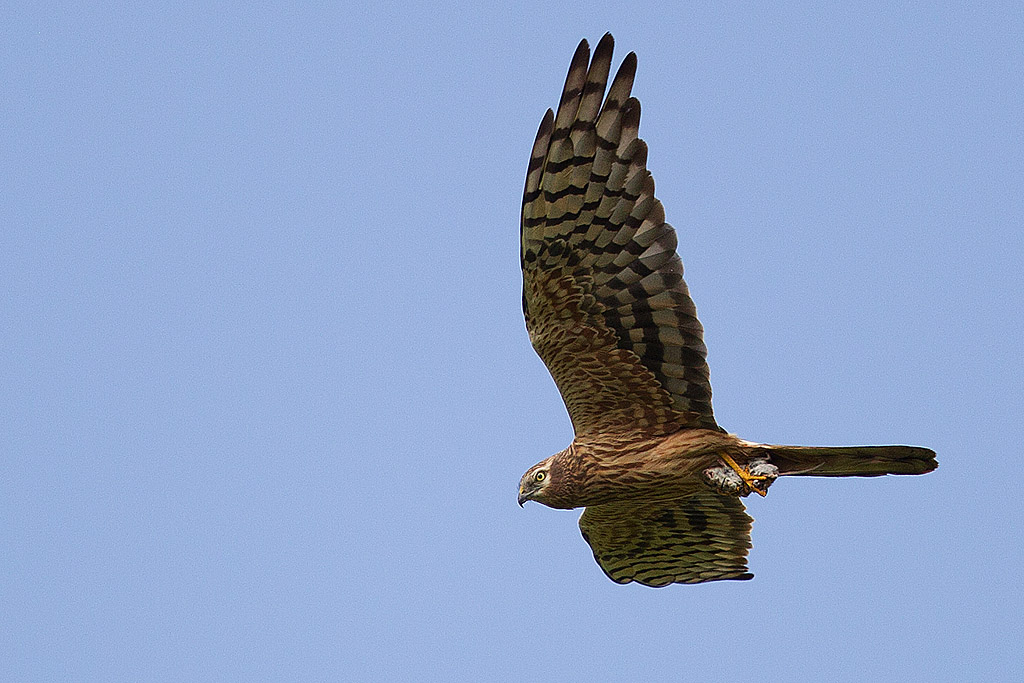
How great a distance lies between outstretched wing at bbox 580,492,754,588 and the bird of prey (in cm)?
49

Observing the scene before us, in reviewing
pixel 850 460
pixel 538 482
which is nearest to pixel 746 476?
pixel 850 460

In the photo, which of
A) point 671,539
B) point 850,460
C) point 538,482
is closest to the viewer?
point 850,460

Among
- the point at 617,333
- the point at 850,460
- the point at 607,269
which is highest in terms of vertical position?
the point at 607,269

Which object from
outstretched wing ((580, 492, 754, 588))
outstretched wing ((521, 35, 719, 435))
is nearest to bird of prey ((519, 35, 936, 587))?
outstretched wing ((521, 35, 719, 435))

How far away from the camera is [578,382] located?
8.89 meters

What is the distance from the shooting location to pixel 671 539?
33.7ft

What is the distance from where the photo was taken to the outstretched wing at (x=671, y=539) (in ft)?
32.8

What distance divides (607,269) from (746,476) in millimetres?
1784

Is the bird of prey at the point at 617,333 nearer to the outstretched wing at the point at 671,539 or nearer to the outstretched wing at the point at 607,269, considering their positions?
the outstretched wing at the point at 607,269

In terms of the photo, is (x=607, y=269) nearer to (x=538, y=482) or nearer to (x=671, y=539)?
(x=538, y=482)

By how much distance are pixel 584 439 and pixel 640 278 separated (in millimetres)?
1438

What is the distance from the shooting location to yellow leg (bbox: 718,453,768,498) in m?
8.55

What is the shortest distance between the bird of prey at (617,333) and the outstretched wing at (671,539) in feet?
1.61

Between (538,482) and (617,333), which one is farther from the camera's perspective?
(538,482)
